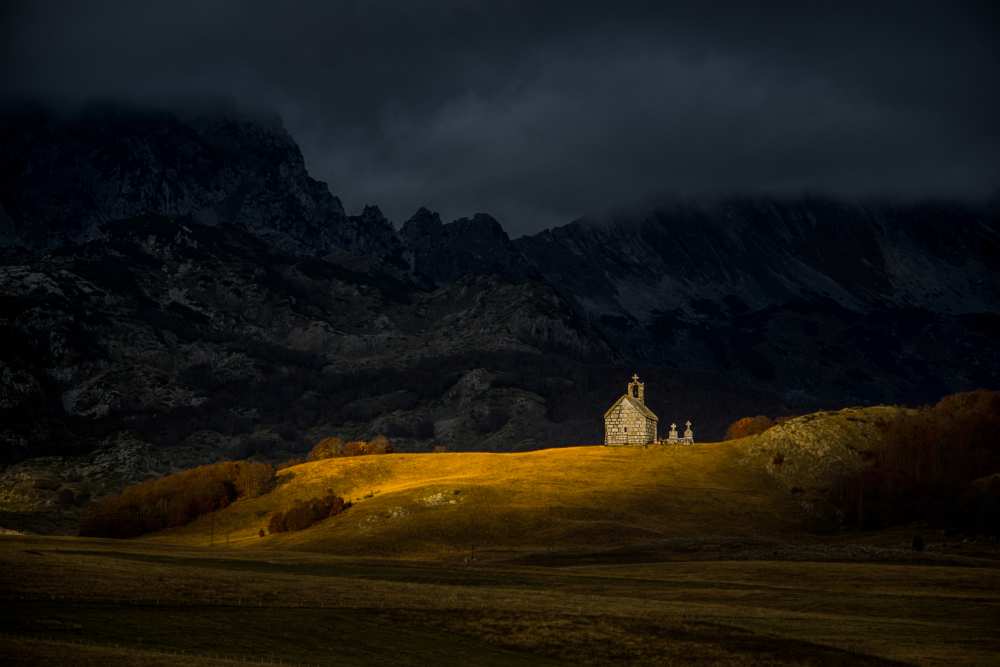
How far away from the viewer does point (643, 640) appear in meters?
65.1

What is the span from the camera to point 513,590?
288 feet

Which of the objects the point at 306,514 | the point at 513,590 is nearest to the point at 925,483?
the point at 306,514

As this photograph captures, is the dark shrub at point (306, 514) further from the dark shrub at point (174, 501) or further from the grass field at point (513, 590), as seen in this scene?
the dark shrub at point (174, 501)

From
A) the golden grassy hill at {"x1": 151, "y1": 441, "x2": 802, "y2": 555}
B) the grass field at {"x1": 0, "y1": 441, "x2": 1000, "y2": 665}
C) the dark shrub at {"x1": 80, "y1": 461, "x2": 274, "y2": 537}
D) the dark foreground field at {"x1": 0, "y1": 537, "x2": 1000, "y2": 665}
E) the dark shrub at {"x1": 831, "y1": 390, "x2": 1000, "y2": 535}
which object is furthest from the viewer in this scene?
the dark shrub at {"x1": 80, "y1": 461, "x2": 274, "y2": 537}

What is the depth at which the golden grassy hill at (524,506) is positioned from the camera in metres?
142

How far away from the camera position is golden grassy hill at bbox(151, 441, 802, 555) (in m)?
142

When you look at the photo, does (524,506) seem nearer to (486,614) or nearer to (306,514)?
(306,514)

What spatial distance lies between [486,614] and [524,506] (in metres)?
85.5

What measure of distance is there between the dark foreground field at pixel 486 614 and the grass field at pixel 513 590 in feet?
0.76

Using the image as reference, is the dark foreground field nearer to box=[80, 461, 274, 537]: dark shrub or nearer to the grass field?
the grass field

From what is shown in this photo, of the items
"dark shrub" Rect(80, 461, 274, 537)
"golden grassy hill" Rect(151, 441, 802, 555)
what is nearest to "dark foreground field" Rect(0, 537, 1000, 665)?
"golden grassy hill" Rect(151, 441, 802, 555)

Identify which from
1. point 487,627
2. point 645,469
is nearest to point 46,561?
point 487,627

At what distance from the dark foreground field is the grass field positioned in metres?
0.23

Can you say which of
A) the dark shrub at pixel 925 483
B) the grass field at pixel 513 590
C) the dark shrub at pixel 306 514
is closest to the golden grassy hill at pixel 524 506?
the grass field at pixel 513 590
